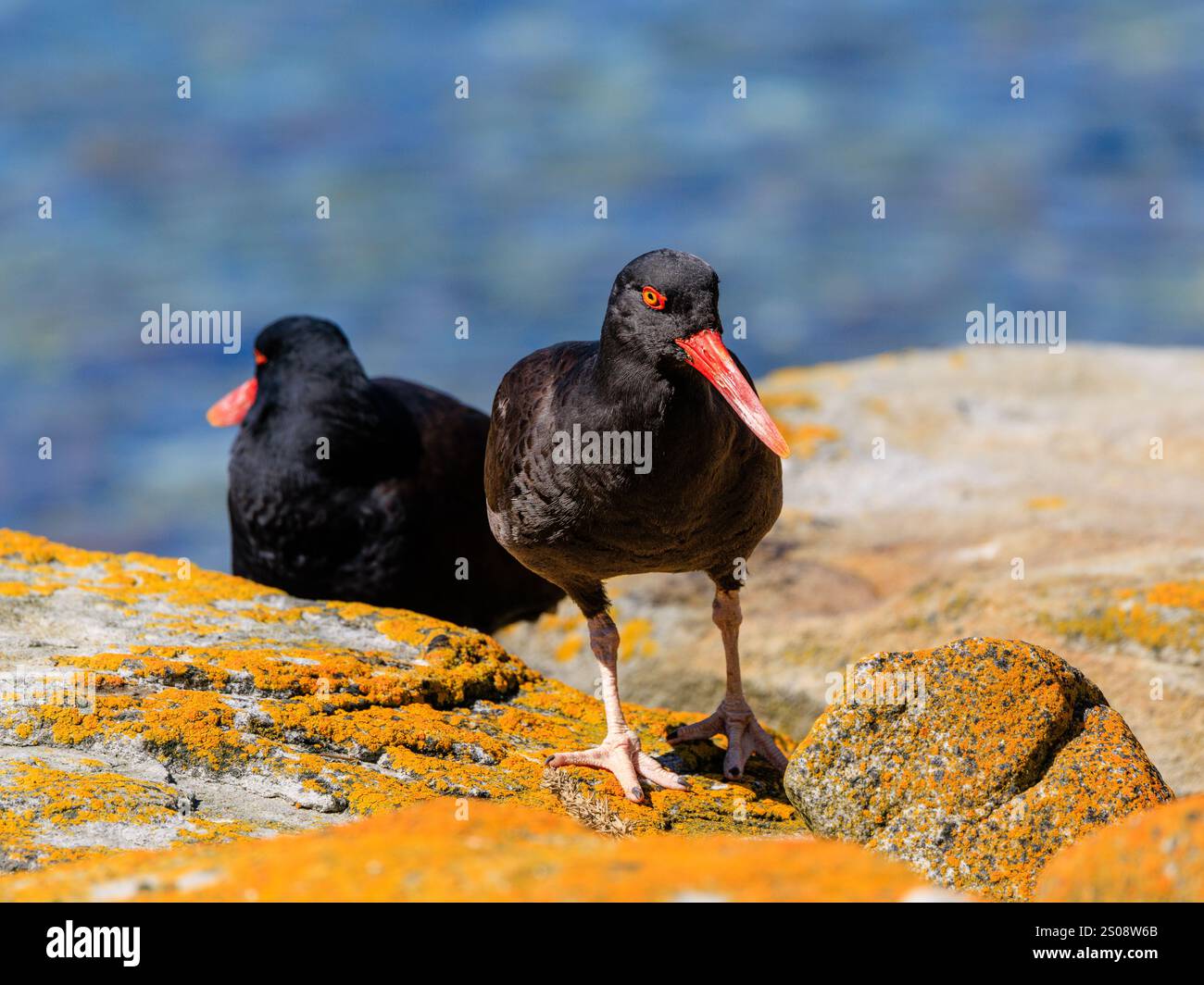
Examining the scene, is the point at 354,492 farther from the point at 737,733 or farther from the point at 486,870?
the point at 486,870

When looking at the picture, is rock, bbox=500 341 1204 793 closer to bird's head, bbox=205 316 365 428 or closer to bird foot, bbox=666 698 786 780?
bird foot, bbox=666 698 786 780

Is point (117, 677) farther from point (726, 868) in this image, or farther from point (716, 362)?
A: point (726, 868)

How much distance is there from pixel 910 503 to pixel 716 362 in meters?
5.15

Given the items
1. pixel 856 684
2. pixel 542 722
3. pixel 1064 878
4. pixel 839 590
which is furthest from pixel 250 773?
pixel 839 590

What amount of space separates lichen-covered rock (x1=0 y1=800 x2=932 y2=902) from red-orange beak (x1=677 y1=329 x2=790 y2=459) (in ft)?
7.42

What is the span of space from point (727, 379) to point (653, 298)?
45 centimetres

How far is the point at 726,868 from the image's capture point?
8.14 feet

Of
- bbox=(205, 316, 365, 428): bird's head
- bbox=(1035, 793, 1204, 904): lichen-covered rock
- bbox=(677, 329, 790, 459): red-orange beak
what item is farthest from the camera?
bbox=(205, 316, 365, 428): bird's head

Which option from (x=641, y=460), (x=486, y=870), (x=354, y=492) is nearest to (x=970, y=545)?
(x=354, y=492)

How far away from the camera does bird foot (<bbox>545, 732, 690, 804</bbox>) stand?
5152 mm

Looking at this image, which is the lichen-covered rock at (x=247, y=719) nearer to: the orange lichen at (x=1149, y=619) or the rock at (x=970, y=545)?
the rock at (x=970, y=545)

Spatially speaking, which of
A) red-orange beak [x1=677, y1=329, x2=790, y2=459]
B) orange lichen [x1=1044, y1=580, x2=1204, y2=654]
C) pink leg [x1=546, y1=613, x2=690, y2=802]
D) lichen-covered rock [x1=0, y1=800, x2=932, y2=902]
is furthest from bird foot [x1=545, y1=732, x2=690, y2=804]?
orange lichen [x1=1044, y1=580, x2=1204, y2=654]

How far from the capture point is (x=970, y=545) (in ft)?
28.0

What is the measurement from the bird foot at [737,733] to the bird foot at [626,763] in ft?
1.26
